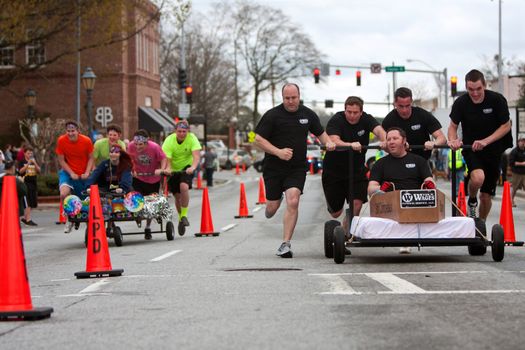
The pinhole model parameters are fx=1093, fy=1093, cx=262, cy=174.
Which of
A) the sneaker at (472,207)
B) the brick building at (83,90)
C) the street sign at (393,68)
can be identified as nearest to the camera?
the sneaker at (472,207)

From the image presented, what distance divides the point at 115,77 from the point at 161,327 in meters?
49.1

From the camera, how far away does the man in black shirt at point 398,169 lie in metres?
11.7

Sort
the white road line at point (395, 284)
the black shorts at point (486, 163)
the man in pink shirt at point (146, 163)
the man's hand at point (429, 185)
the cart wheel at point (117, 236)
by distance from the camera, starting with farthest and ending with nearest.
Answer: the man in pink shirt at point (146, 163) < the cart wheel at point (117, 236) < the black shorts at point (486, 163) < the man's hand at point (429, 185) < the white road line at point (395, 284)

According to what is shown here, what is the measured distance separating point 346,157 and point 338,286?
3961mm

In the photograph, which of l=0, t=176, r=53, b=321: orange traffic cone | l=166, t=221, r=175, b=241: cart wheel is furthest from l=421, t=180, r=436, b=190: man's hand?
l=166, t=221, r=175, b=241: cart wheel

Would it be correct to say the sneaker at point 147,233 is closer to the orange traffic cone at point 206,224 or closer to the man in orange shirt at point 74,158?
the orange traffic cone at point 206,224

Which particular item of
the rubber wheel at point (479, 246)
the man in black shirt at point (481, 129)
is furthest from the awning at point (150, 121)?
the rubber wheel at point (479, 246)

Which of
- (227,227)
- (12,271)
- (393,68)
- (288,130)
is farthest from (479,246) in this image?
(393,68)

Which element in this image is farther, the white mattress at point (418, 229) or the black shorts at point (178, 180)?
the black shorts at point (178, 180)

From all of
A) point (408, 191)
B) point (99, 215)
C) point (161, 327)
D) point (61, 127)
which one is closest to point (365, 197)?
point (408, 191)

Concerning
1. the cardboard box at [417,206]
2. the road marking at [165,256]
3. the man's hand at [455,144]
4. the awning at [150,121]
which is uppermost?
the awning at [150,121]

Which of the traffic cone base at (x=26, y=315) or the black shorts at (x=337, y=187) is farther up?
the black shorts at (x=337, y=187)

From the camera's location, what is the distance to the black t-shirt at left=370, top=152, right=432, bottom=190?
1182 cm

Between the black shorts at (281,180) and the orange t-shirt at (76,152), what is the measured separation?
5.33 metres
